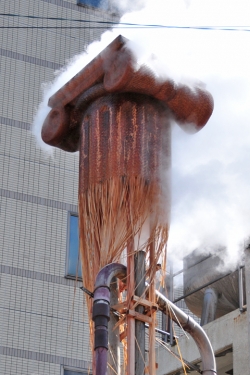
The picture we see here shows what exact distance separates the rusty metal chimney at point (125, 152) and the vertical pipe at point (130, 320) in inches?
0.7

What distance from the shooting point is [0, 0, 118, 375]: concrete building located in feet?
62.8

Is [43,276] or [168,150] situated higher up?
[43,276]

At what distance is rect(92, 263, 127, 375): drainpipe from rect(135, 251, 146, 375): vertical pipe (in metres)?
0.13

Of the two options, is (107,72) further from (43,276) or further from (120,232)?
(43,276)

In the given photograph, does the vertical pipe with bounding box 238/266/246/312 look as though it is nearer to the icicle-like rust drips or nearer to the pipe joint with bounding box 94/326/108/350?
the icicle-like rust drips

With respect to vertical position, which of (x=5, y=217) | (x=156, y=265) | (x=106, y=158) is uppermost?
(x=5, y=217)

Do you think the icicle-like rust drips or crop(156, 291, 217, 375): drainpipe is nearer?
the icicle-like rust drips

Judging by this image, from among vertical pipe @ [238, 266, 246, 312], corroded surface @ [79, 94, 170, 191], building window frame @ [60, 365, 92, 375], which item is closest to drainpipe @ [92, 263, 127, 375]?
corroded surface @ [79, 94, 170, 191]

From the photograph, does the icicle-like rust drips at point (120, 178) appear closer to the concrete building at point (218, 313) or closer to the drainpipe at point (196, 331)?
the drainpipe at point (196, 331)

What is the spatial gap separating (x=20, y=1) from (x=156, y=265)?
1320cm

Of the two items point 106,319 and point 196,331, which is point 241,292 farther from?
point 106,319

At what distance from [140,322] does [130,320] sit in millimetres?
125

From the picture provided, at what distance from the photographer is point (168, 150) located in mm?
10492

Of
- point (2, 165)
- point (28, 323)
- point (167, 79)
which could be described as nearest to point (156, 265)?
point (167, 79)
